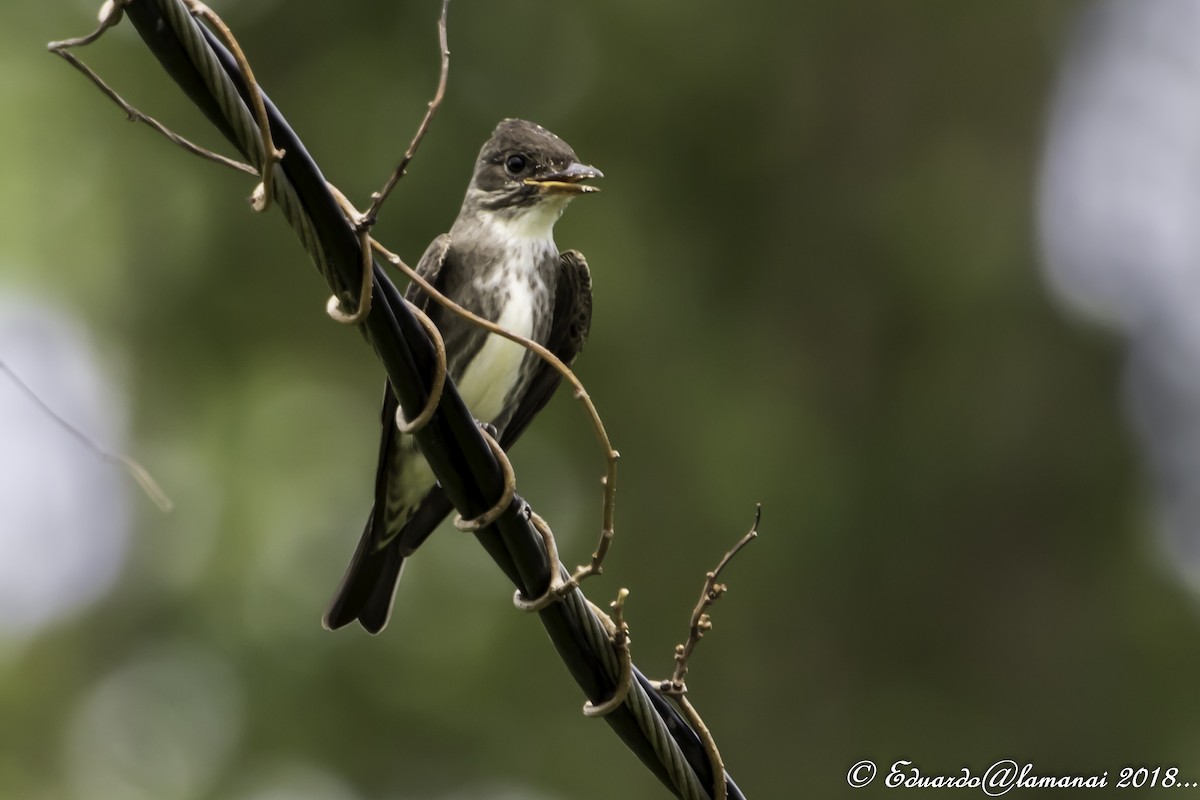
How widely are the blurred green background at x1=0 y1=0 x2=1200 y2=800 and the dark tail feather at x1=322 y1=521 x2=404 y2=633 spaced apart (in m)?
4.14

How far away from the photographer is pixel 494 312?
14.9 feet

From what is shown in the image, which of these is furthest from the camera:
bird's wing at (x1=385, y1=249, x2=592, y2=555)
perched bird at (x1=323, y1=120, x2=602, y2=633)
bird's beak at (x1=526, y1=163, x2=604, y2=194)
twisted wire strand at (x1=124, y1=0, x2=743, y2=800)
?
bird's wing at (x1=385, y1=249, x2=592, y2=555)

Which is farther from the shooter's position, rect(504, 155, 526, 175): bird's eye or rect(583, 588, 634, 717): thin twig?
rect(504, 155, 526, 175): bird's eye

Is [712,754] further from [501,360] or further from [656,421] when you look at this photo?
[656,421]

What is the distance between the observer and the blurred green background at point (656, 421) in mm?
8875

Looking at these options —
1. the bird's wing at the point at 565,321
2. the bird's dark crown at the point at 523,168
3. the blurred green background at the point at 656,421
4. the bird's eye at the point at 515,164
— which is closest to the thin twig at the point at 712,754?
the bird's wing at the point at 565,321

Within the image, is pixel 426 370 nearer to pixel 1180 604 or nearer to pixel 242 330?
pixel 242 330

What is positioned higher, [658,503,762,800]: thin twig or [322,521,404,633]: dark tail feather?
[658,503,762,800]: thin twig

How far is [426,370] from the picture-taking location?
2.70 m

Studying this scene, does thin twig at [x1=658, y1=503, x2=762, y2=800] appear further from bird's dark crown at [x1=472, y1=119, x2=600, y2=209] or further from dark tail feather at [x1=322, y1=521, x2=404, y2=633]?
bird's dark crown at [x1=472, y1=119, x2=600, y2=209]

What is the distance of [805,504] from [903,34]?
3.48 metres

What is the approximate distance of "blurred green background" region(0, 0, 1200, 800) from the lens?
888 cm

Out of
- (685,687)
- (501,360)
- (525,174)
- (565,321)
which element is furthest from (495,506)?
(525,174)

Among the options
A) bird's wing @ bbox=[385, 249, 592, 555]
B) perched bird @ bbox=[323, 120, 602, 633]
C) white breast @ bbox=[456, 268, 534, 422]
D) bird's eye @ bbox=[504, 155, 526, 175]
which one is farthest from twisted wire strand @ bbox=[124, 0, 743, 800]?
bird's eye @ bbox=[504, 155, 526, 175]
